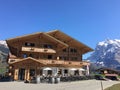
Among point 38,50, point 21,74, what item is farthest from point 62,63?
point 21,74

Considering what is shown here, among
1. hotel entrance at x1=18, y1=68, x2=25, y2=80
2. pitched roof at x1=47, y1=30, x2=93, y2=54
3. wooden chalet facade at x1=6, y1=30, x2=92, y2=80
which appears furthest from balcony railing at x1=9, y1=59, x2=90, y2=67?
pitched roof at x1=47, y1=30, x2=93, y2=54

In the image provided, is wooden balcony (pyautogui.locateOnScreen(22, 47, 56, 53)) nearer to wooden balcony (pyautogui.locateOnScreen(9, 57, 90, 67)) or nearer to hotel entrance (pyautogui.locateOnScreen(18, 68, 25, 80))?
wooden balcony (pyautogui.locateOnScreen(9, 57, 90, 67))

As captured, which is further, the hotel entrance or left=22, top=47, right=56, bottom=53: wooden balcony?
left=22, top=47, right=56, bottom=53: wooden balcony

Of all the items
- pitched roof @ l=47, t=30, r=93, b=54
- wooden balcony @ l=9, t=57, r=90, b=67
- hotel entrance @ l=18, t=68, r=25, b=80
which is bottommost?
hotel entrance @ l=18, t=68, r=25, b=80

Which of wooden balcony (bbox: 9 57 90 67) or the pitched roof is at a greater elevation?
the pitched roof

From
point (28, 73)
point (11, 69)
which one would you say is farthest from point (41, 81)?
point (11, 69)

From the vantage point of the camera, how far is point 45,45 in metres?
45.6

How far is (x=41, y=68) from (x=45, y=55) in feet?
12.8

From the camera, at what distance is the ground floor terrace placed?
38938mm

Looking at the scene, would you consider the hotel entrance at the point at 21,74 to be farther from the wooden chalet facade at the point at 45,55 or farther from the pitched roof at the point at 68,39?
the pitched roof at the point at 68,39

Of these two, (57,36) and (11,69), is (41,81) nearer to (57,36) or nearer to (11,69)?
(11,69)

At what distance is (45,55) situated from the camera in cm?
4541

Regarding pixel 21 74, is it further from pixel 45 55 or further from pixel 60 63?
pixel 60 63

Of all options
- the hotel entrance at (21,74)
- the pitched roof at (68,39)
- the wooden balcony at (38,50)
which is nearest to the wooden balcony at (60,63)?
the hotel entrance at (21,74)
